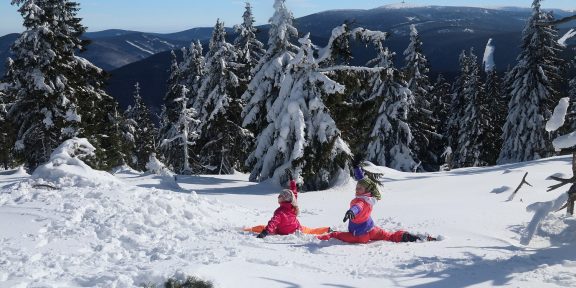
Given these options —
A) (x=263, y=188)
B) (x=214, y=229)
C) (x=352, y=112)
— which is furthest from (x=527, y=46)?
(x=214, y=229)

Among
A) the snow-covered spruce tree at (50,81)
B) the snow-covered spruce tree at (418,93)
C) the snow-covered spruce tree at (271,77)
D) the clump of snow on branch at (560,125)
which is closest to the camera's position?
the clump of snow on branch at (560,125)

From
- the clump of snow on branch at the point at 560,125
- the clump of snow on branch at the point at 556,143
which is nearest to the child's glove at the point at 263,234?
the clump of snow on branch at the point at 556,143

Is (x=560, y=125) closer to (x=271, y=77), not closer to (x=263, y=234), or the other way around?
(x=263, y=234)

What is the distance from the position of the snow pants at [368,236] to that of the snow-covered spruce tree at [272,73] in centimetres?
966

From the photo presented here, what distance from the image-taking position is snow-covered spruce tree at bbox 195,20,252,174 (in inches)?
993

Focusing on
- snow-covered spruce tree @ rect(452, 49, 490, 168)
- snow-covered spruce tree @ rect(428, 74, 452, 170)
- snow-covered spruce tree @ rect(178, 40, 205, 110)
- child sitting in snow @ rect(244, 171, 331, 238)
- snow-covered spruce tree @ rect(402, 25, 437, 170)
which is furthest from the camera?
snow-covered spruce tree @ rect(428, 74, 452, 170)

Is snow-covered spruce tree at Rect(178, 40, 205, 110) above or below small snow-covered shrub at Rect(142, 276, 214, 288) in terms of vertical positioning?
above

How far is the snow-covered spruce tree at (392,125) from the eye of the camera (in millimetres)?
29938

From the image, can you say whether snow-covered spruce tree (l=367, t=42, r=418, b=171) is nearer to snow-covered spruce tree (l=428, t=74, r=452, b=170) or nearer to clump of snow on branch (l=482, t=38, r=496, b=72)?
snow-covered spruce tree (l=428, t=74, r=452, b=170)

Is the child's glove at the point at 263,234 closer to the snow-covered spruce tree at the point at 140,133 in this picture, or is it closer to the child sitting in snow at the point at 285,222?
the child sitting in snow at the point at 285,222

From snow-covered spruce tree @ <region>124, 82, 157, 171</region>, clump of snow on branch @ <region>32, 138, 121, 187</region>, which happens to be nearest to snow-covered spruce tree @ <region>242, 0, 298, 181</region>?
clump of snow on branch @ <region>32, 138, 121, 187</region>

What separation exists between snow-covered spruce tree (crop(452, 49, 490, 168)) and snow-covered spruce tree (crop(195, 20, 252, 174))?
17803 mm

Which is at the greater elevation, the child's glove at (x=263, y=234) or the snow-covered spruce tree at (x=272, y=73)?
the snow-covered spruce tree at (x=272, y=73)

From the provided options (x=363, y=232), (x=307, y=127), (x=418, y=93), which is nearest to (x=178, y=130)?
(x=307, y=127)
